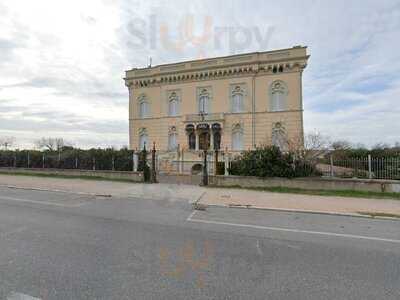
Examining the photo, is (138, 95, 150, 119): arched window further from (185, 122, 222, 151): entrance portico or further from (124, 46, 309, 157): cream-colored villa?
(185, 122, 222, 151): entrance portico

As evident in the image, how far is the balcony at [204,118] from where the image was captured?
96.8 feet

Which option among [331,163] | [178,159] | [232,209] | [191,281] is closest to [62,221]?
[191,281]

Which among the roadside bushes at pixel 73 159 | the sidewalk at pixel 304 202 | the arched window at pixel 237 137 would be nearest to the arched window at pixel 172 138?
the arched window at pixel 237 137

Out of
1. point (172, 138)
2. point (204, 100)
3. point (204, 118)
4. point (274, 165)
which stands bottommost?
point (274, 165)

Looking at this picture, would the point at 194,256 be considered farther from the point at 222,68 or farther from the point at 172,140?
the point at 222,68

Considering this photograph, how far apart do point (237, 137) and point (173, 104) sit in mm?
9593

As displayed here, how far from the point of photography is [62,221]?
6.09m

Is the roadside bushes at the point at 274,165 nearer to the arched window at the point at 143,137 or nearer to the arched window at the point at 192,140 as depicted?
the arched window at the point at 192,140

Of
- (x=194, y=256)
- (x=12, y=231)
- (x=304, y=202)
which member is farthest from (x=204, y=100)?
(x=194, y=256)

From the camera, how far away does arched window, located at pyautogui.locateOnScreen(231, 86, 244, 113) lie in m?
29.4

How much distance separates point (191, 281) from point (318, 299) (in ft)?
5.02

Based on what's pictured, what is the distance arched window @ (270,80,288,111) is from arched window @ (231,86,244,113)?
3.46 metres

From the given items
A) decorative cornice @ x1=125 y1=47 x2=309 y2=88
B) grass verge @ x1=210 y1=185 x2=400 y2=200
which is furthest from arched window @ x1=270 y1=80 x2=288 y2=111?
grass verge @ x1=210 y1=185 x2=400 y2=200

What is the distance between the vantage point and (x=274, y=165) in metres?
12.2
